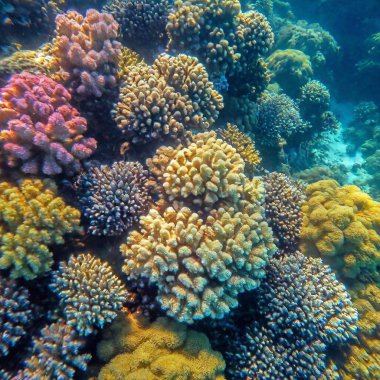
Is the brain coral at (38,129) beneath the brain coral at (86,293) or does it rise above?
above

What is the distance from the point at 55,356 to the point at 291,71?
40.6ft

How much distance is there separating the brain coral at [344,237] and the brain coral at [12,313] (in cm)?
470

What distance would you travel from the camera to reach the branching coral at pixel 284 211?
5.53m

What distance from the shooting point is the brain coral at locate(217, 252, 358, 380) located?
427 centimetres

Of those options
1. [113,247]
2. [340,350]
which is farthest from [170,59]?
[340,350]

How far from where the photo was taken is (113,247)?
4207mm

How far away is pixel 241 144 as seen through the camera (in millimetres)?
6141

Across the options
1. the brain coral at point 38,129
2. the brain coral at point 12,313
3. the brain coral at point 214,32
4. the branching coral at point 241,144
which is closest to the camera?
the brain coral at point 12,313

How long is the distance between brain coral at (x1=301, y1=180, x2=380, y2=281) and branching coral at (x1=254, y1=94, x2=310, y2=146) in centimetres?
283

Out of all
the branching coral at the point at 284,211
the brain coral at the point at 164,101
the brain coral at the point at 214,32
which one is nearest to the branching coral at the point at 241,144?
the branching coral at the point at 284,211

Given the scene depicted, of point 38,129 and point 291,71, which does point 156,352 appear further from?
point 291,71

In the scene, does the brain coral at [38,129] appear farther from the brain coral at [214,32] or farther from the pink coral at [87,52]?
the brain coral at [214,32]

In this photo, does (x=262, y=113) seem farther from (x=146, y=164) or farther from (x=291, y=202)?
(x=146, y=164)

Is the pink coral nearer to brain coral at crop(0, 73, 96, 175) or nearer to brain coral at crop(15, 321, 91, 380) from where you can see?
brain coral at crop(0, 73, 96, 175)
